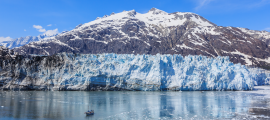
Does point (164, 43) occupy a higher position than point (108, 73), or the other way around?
point (164, 43)

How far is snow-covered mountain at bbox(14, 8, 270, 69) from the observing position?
13700cm

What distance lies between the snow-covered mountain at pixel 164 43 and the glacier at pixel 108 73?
84.3 metres

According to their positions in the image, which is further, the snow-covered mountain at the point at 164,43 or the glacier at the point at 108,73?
the snow-covered mountain at the point at 164,43

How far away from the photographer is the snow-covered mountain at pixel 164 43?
449 feet

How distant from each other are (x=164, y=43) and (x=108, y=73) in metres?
106

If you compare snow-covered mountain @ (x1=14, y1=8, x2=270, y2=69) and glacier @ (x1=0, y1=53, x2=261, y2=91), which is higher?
A: snow-covered mountain @ (x1=14, y1=8, x2=270, y2=69)

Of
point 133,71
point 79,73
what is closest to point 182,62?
point 133,71

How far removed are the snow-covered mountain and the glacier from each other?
84.3 m

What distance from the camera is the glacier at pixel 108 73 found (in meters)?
47.1

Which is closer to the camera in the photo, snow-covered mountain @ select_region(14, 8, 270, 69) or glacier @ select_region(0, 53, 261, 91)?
glacier @ select_region(0, 53, 261, 91)

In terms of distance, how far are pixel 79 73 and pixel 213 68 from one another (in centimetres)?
2870

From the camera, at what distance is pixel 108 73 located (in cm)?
4722

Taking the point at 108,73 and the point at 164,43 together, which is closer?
the point at 108,73

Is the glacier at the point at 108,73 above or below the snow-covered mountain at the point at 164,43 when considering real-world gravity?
below
